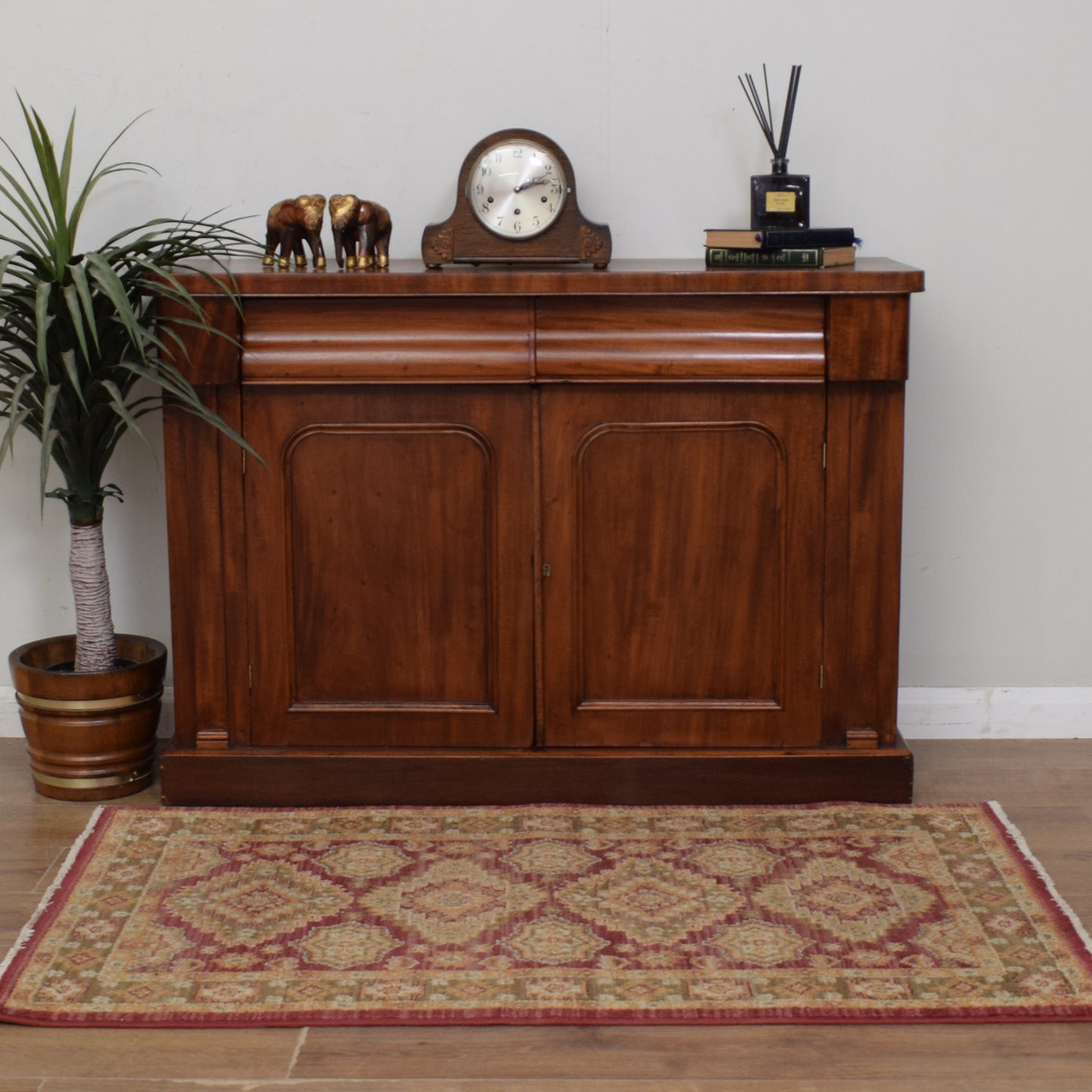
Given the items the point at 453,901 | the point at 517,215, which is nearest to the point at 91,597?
the point at 453,901

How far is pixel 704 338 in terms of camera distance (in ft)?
9.44

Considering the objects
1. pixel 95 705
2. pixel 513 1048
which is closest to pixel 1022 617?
pixel 513 1048

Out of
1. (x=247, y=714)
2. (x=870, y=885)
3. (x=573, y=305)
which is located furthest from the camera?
(x=247, y=714)

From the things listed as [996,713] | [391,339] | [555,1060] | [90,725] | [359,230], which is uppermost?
[359,230]

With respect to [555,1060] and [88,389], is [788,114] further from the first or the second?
[555,1060]

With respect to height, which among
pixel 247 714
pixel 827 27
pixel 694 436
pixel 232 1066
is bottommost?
pixel 232 1066

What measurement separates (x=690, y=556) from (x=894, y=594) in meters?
0.44

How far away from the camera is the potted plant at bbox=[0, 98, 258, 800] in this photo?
9.27 feet

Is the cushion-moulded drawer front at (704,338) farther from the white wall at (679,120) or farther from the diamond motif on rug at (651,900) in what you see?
the diamond motif on rug at (651,900)

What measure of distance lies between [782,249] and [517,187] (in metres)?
0.58

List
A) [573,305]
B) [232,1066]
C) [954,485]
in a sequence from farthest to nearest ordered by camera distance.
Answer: [954,485], [573,305], [232,1066]

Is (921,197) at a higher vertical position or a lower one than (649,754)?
higher

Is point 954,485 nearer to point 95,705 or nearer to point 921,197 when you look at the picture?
point 921,197

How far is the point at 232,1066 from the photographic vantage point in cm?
217
